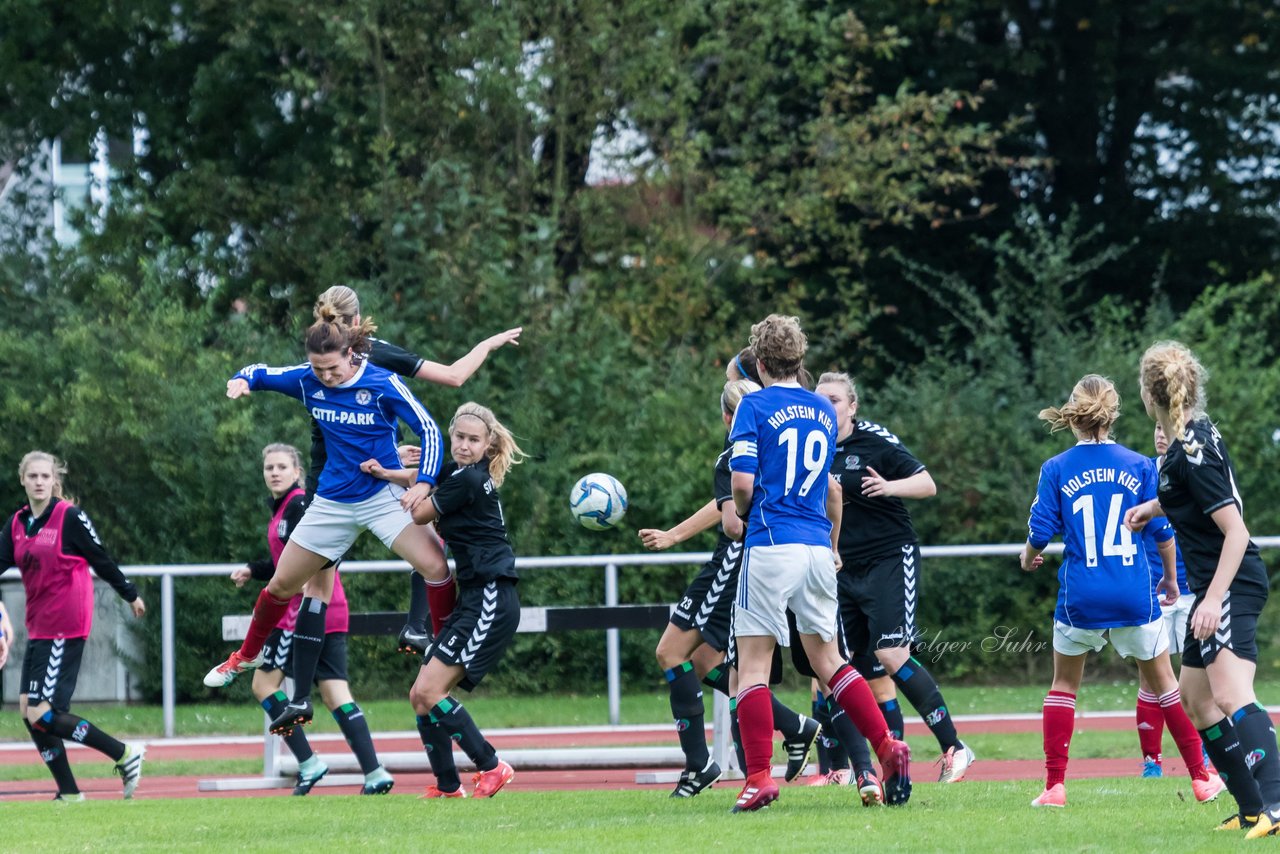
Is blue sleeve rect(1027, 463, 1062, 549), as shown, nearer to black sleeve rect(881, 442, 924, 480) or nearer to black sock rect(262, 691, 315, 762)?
black sleeve rect(881, 442, 924, 480)

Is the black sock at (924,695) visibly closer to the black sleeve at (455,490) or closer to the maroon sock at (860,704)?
the maroon sock at (860,704)

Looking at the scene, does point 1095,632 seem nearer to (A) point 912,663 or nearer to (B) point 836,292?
(A) point 912,663

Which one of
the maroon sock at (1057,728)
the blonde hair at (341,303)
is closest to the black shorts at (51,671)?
the blonde hair at (341,303)

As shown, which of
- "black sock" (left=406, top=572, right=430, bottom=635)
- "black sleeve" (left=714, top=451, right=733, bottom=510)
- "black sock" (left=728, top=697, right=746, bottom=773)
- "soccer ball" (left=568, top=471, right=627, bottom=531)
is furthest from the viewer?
"black sock" (left=406, top=572, right=430, bottom=635)

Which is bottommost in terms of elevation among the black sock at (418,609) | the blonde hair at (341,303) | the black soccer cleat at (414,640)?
the black soccer cleat at (414,640)

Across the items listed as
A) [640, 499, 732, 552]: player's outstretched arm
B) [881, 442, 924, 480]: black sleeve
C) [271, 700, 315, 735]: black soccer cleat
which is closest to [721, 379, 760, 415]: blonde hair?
[640, 499, 732, 552]: player's outstretched arm

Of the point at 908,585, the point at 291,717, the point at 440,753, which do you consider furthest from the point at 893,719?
the point at 291,717

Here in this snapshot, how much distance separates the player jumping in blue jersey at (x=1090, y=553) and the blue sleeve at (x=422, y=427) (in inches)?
117

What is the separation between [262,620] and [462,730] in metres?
1.36

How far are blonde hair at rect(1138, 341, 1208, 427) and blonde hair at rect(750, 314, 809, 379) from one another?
4.72ft

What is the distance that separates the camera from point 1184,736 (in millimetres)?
8219

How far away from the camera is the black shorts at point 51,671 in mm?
10094

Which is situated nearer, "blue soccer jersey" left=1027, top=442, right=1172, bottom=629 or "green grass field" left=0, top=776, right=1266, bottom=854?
"green grass field" left=0, top=776, right=1266, bottom=854

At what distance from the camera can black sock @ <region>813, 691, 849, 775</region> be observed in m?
9.42
